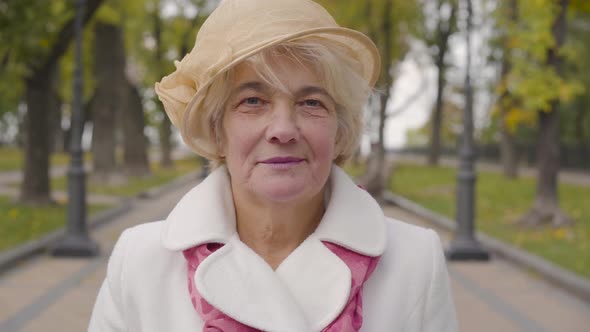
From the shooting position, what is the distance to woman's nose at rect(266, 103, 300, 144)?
1.89 m

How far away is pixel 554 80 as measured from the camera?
1312cm

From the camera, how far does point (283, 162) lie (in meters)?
1.93

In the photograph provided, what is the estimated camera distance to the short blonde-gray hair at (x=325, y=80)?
1915 mm

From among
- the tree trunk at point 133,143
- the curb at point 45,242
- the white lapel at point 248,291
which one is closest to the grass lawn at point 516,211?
the curb at point 45,242

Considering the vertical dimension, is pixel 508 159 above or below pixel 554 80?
below

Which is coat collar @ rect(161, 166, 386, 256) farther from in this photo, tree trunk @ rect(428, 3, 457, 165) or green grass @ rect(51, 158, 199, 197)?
tree trunk @ rect(428, 3, 457, 165)

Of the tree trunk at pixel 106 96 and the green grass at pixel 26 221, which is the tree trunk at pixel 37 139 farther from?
the tree trunk at pixel 106 96

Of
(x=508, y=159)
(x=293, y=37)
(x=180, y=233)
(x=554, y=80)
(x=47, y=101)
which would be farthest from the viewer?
(x=508, y=159)

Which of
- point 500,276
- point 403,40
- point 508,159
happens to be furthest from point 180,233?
point 403,40

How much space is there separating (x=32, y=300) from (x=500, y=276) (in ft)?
18.1

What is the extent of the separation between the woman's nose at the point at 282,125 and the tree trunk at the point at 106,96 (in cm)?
1929

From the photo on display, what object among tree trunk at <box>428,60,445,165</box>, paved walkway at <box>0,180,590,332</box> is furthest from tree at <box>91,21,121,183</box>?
tree trunk at <box>428,60,445,165</box>

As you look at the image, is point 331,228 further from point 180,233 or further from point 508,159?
point 508,159

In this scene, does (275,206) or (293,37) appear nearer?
(293,37)
